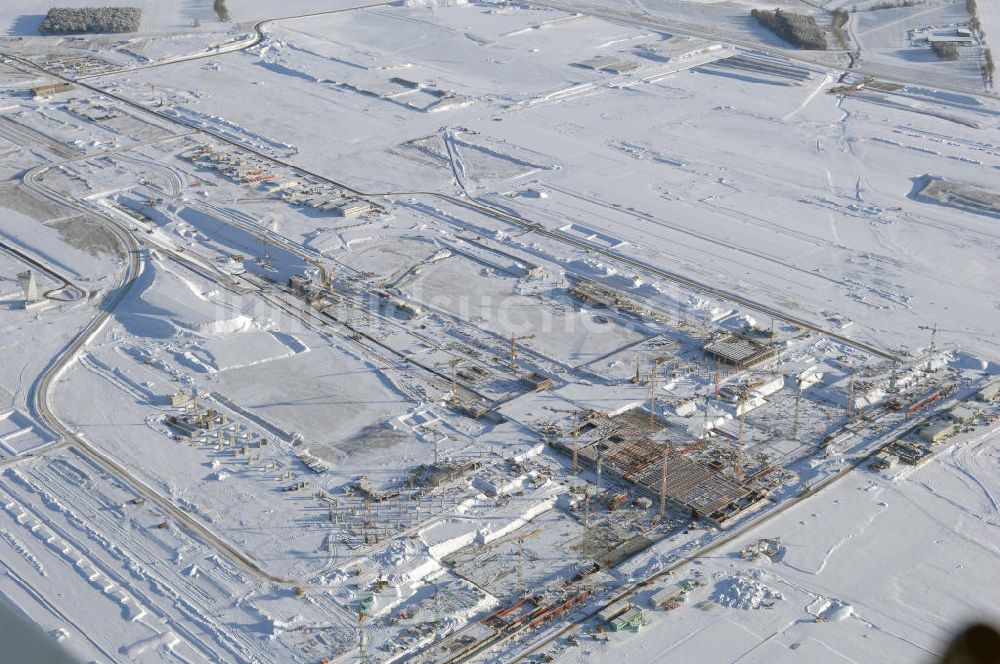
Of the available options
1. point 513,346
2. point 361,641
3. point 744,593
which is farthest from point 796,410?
point 361,641

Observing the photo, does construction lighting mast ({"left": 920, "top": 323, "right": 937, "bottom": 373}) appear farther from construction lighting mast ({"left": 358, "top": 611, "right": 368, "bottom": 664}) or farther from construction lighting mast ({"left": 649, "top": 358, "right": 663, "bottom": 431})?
construction lighting mast ({"left": 358, "top": 611, "right": 368, "bottom": 664})

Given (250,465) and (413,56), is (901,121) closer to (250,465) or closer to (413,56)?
(413,56)

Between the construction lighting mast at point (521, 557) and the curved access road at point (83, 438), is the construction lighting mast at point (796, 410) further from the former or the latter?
the curved access road at point (83, 438)

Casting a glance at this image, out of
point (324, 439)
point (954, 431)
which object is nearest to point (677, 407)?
point (954, 431)

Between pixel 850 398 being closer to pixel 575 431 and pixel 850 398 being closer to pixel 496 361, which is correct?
pixel 575 431

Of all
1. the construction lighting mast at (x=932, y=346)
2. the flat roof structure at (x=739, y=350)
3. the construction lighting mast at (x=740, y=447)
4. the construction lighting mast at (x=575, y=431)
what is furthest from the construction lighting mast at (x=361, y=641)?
the construction lighting mast at (x=932, y=346)

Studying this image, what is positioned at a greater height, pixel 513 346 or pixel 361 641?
pixel 513 346
